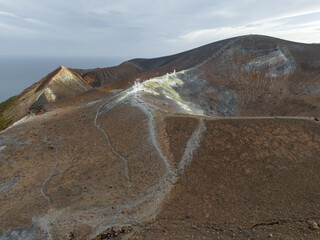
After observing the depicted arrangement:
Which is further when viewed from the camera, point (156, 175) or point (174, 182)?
point (156, 175)

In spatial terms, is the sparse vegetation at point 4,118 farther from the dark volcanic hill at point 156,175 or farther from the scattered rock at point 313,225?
the scattered rock at point 313,225

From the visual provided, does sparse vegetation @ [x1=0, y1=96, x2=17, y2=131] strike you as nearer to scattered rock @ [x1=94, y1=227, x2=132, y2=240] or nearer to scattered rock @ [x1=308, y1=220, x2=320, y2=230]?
scattered rock @ [x1=94, y1=227, x2=132, y2=240]

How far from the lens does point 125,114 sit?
2525 centimetres

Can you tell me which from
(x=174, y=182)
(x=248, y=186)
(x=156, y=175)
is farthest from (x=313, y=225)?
(x=156, y=175)

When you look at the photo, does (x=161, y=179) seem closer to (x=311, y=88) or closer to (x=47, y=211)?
(x=47, y=211)

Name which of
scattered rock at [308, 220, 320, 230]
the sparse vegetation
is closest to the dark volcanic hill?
scattered rock at [308, 220, 320, 230]

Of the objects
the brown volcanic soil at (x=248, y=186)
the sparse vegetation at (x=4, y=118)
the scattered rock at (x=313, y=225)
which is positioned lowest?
the scattered rock at (x=313, y=225)

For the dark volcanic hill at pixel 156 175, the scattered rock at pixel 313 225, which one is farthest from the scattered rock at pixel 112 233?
the scattered rock at pixel 313 225

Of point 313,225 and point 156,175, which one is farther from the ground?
point 156,175

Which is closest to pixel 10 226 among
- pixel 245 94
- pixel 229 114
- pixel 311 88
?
pixel 229 114

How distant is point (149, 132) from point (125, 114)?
5576mm

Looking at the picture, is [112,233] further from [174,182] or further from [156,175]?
[174,182]

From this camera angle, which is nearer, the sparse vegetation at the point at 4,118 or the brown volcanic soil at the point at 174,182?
the brown volcanic soil at the point at 174,182

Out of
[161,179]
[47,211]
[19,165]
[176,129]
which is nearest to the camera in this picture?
[47,211]
